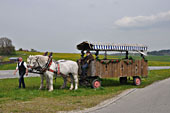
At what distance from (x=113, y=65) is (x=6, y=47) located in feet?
166

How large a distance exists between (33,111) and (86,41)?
6.84 meters

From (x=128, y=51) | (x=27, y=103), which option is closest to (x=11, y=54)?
(x=128, y=51)

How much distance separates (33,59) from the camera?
1159 centimetres

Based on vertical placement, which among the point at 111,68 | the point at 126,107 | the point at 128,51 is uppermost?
the point at 128,51

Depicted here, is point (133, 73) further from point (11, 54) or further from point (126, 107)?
point (11, 54)

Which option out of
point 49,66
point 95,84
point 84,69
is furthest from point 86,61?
point 49,66

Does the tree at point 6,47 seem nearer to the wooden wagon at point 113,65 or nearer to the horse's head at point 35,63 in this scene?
the wooden wagon at point 113,65

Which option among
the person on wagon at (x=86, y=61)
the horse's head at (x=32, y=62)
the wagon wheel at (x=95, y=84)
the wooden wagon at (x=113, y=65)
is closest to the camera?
the horse's head at (x=32, y=62)

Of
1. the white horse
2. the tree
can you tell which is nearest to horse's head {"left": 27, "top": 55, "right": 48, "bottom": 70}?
the white horse

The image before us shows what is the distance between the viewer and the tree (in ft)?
193

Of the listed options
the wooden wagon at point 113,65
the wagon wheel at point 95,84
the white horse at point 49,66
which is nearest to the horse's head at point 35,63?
the white horse at point 49,66

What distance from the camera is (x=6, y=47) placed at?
193ft

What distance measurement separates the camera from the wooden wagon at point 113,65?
13.1 meters

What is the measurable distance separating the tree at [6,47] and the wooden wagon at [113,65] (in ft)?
160
